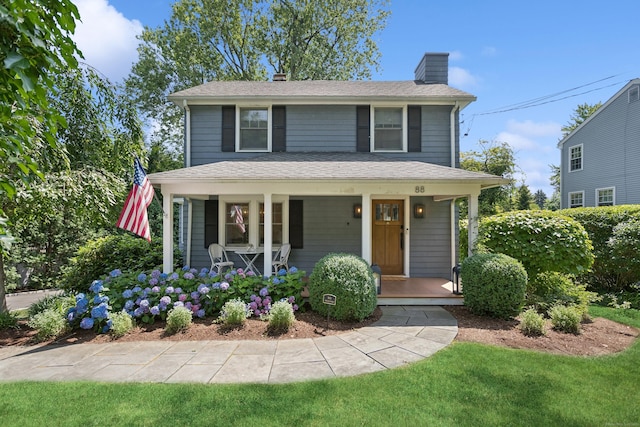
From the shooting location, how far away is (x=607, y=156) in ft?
43.2

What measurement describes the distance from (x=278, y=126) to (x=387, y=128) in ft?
9.91

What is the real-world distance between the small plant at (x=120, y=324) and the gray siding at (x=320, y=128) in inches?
216

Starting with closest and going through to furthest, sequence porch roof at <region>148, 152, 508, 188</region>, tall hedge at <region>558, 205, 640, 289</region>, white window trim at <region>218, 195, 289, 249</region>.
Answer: porch roof at <region>148, 152, 508, 188</region> < tall hedge at <region>558, 205, 640, 289</region> < white window trim at <region>218, 195, 289, 249</region>

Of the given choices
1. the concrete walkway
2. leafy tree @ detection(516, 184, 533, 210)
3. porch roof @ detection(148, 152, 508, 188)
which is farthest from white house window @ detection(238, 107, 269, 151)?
leafy tree @ detection(516, 184, 533, 210)

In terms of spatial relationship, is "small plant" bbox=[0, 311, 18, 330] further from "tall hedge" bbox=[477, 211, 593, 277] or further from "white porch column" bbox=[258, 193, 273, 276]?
A: "tall hedge" bbox=[477, 211, 593, 277]

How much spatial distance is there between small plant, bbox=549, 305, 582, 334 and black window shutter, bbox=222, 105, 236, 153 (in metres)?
7.88

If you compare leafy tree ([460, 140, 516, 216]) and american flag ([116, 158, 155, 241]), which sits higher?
leafy tree ([460, 140, 516, 216])

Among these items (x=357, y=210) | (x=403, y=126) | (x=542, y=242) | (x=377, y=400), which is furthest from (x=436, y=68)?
(x=377, y=400)

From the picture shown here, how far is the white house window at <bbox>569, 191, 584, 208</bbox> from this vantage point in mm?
14453

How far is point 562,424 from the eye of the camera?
2.73 meters

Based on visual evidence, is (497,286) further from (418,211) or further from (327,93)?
(327,93)

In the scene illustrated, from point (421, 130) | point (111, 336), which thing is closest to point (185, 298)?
point (111, 336)

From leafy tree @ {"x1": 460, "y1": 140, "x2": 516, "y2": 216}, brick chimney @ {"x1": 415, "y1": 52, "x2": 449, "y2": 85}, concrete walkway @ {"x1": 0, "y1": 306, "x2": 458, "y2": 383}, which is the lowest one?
concrete walkway @ {"x1": 0, "y1": 306, "x2": 458, "y2": 383}

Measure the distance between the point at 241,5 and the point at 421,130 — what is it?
44.5 ft
